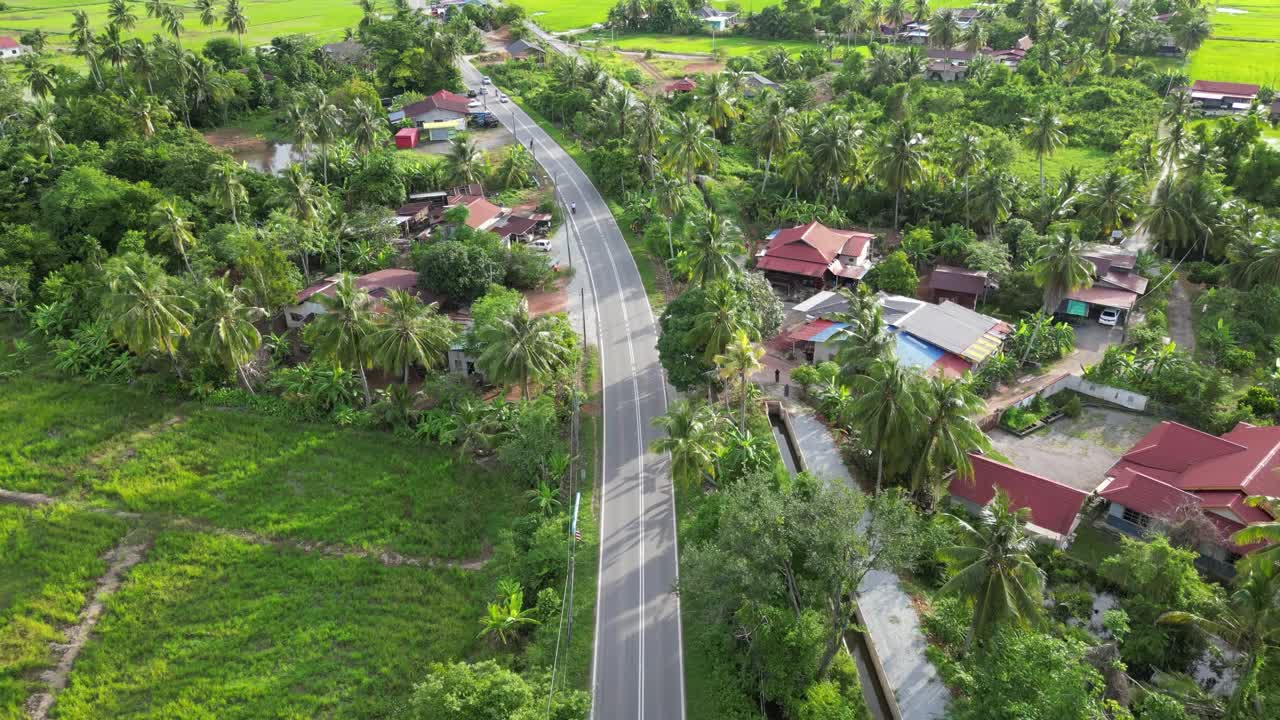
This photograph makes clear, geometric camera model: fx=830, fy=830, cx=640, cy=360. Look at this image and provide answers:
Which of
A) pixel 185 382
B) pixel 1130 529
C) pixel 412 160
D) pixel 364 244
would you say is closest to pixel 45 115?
pixel 412 160

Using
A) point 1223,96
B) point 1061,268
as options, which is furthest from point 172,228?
point 1223,96

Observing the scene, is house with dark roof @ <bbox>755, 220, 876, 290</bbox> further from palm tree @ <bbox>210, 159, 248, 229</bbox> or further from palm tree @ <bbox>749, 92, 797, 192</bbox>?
palm tree @ <bbox>210, 159, 248, 229</bbox>

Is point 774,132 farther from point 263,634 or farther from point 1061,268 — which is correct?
point 263,634

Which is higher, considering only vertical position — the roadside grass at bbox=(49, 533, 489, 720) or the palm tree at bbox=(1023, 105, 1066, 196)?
the palm tree at bbox=(1023, 105, 1066, 196)

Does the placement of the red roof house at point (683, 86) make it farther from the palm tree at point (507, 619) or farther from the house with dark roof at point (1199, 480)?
the palm tree at point (507, 619)

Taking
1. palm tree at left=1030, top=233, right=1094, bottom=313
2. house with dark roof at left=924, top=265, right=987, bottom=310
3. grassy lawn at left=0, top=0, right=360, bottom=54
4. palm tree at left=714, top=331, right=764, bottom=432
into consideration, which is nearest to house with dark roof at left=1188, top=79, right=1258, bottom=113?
house with dark roof at left=924, top=265, right=987, bottom=310

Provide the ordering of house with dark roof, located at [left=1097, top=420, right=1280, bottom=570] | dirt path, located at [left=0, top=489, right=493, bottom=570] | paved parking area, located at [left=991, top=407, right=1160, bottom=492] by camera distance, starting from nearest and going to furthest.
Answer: house with dark roof, located at [left=1097, top=420, right=1280, bottom=570] < dirt path, located at [left=0, top=489, right=493, bottom=570] < paved parking area, located at [left=991, top=407, right=1160, bottom=492]

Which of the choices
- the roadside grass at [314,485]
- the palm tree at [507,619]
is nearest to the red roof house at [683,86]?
the roadside grass at [314,485]
